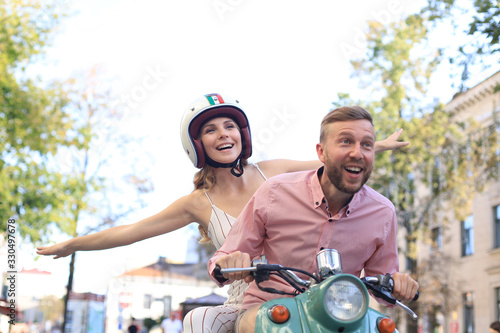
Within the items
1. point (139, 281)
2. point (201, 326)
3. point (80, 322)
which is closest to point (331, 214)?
point (201, 326)

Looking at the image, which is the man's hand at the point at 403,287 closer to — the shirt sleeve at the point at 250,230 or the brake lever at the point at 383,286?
the brake lever at the point at 383,286

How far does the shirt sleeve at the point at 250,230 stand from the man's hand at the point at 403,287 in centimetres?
60

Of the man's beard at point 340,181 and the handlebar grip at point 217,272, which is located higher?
the man's beard at point 340,181

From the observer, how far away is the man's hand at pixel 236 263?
2.43 m

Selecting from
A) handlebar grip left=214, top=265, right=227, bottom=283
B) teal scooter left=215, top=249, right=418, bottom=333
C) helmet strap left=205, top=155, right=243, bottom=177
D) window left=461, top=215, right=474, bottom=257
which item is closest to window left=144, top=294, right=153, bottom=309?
window left=461, top=215, right=474, bottom=257

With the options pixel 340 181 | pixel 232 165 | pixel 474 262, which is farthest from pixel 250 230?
pixel 474 262

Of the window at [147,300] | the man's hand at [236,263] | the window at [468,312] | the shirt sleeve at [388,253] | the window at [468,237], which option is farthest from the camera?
the window at [147,300]

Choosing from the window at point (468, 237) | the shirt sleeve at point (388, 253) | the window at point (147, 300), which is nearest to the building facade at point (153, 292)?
the window at point (147, 300)

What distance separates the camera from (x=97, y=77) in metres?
22.4

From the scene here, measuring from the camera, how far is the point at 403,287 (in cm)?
254

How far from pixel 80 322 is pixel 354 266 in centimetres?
1809

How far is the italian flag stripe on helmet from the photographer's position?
4086 mm

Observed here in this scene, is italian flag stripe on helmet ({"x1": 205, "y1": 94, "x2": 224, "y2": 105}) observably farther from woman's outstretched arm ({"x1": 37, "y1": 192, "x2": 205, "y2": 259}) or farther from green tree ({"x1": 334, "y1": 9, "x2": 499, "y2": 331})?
green tree ({"x1": 334, "y1": 9, "x2": 499, "y2": 331})

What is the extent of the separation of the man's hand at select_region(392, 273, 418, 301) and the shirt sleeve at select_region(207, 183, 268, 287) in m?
0.60
